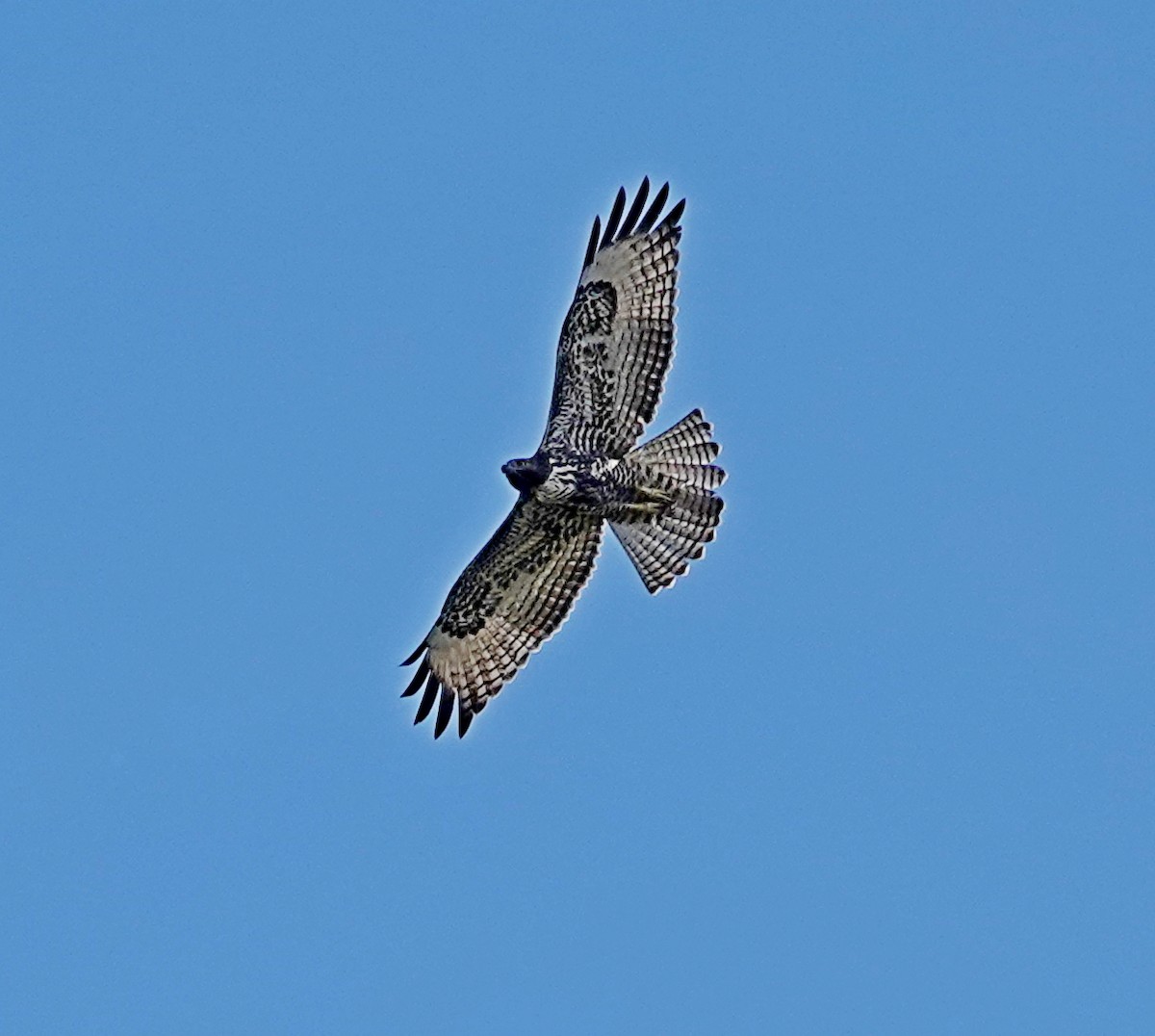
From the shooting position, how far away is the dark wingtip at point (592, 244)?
1395 cm

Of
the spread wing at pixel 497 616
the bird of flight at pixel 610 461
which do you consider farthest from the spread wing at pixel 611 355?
the spread wing at pixel 497 616

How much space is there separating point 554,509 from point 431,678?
147 centimetres

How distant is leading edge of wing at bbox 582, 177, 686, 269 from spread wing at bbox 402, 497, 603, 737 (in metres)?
1.86

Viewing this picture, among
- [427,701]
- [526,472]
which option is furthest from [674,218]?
[427,701]

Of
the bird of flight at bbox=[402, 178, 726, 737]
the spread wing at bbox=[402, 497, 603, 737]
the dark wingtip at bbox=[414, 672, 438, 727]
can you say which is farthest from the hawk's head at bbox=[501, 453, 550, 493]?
the dark wingtip at bbox=[414, 672, 438, 727]

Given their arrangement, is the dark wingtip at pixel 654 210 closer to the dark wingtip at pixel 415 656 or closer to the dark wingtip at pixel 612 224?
the dark wingtip at pixel 612 224

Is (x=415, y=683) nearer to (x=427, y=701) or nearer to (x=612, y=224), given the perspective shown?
(x=427, y=701)

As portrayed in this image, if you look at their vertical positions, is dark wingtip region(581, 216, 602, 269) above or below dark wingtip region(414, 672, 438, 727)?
above

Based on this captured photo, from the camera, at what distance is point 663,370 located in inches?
547

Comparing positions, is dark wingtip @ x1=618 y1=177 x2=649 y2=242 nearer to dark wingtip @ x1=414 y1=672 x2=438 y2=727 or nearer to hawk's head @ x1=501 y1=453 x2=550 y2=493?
hawk's head @ x1=501 y1=453 x2=550 y2=493

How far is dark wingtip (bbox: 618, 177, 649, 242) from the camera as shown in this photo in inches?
552

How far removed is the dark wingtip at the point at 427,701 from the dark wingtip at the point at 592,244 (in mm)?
2968

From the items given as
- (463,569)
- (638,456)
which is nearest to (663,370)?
(638,456)

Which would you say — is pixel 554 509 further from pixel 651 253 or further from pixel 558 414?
pixel 651 253
